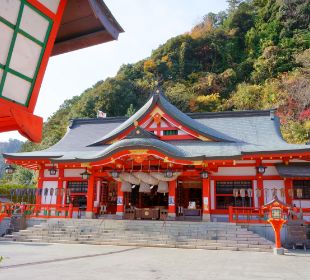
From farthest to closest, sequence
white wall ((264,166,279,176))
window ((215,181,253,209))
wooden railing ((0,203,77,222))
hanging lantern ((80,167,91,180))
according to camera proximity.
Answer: hanging lantern ((80,167,91,180)) < wooden railing ((0,203,77,222)) < window ((215,181,253,209)) < white wall ((264,166,279,176))

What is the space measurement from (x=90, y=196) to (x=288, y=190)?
10.8 meters

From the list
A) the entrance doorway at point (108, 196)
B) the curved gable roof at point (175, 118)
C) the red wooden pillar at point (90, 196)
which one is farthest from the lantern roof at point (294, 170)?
the red wooden pillar at point (90, 196)

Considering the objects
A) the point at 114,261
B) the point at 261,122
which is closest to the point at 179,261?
the point at 114,261

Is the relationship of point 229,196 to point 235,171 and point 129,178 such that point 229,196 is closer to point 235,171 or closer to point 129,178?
point 235,171

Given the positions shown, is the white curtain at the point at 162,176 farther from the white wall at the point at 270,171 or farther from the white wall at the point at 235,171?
the white wall at the point at 270,171

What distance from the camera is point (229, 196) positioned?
18062 millimetres

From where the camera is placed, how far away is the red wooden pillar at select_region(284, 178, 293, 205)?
1684 cm

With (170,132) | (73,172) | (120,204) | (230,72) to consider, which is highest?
(230,72)

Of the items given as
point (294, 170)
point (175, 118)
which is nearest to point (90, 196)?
point (175, 118)

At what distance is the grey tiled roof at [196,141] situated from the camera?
16.9 metres

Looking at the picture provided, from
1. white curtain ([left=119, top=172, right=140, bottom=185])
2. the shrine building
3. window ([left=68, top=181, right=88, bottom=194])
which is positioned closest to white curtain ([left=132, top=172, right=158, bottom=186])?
the shrine building

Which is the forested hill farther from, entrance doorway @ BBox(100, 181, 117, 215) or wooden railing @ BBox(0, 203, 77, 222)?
wooden railing @ BBox(0, 203, 77, 222)

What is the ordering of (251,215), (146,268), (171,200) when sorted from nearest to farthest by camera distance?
1. (146,268)
2. (251,215)
3. (171,200)

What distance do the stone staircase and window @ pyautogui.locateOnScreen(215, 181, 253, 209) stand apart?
2.82 meters
